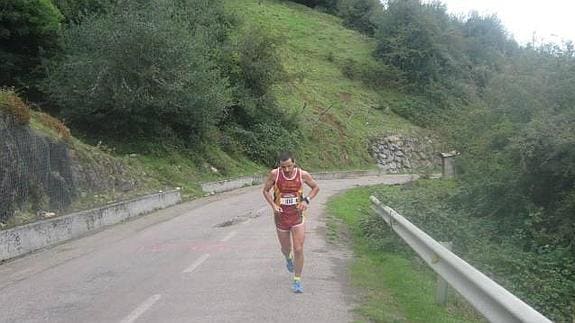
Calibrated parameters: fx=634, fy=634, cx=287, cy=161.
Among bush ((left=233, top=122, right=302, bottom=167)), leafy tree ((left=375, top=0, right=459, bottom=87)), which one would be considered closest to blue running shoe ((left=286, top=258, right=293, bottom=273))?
bush ((left=233, top=122, right=302, bottom=167))

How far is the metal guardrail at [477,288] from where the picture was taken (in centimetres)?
482

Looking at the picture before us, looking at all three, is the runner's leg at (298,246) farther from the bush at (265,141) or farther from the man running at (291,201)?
the bush at (265,141)

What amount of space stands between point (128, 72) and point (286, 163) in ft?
69.6

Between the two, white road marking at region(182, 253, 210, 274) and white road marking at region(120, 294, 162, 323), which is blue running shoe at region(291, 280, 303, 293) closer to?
white road marking at region(120, 294, 162, 323)

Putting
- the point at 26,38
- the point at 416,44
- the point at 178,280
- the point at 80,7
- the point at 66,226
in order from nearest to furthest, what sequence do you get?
1. the point at 178,280
2. the point at 66,226
3. the point at 26,38
4. the point at 80,7
5. the point at 416,44

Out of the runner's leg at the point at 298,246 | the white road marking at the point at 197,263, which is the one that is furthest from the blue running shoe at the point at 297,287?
the white road marking at the point at 197,263

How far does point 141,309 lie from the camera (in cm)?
789

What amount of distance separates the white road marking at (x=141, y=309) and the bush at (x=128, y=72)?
20.7 m

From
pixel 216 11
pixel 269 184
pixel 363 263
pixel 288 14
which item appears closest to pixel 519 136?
pixel 363 263

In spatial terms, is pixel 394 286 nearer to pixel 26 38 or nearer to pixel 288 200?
pixel 288 200

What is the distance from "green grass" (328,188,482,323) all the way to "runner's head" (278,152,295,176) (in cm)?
194

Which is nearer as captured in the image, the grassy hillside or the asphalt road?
the asphalt road

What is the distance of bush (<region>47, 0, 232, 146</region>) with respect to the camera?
2783 centimetres

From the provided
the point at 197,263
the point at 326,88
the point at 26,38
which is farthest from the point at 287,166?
the point at 326,88
